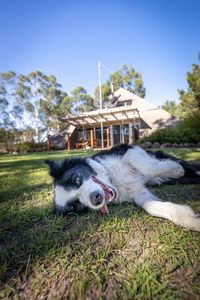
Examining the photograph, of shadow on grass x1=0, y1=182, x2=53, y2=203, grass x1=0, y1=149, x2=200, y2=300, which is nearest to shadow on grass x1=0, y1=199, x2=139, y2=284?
grass x1=0, y1=149, x2=200, y2=300

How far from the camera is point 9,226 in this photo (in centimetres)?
174

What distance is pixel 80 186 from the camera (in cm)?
183

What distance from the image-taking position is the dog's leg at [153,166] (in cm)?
208

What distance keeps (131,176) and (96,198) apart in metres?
0.86

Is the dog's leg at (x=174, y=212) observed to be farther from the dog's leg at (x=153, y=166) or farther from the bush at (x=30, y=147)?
the bush at (x=30, y=147)

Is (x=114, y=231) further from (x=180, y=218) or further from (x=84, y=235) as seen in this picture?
(x=180, y=218)

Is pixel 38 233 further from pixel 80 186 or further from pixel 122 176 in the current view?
pixel 122 176

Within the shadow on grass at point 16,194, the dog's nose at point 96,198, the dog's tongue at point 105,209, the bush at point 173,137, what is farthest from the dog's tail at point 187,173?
the bush at point 173,137

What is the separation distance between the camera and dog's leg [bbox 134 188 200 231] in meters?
1.34

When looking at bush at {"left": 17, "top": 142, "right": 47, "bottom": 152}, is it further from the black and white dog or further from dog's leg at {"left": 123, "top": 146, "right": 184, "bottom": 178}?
dog's leg at {"left": 123, "top": 146, "right": 184, "bottom": 178}

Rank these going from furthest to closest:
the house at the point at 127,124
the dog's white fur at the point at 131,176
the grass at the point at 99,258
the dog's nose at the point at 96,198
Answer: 1. the house at the point at 127,124
2. the dog's white fur at the point at 131,176
3. the dog's nose at the point at 96,198
4. the grass at the point at 99,258

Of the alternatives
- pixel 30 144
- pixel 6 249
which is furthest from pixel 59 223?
pixel 30 144

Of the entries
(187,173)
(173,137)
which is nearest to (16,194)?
(187,173)

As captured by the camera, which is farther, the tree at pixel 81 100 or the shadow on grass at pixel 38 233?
the tree at pixel 81 100
